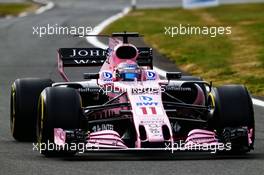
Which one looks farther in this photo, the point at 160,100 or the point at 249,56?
the point at 249,56

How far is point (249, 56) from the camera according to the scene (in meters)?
26.2

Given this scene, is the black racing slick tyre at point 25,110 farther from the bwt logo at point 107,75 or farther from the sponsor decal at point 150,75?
the sponsor decal at point 150,75

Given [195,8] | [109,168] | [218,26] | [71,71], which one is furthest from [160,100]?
[195,8]

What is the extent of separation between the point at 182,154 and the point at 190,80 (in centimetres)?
254

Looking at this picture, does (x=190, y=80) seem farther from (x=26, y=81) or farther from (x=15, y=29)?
(x=15, y=29)

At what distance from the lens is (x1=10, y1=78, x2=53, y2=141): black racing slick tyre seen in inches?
579

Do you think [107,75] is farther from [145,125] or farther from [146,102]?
[145,125]

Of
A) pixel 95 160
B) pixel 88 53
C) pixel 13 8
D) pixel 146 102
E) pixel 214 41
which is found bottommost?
pixel 95 160

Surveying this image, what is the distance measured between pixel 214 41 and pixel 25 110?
52.0 feet

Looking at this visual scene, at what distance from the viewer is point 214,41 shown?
30.1 meters

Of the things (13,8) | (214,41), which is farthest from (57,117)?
(13,8)

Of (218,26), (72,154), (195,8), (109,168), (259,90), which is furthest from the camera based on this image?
(195,8)

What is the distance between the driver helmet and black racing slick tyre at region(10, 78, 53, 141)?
3.87 feet

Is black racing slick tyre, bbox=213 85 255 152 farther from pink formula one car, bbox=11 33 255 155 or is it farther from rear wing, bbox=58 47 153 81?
rear wing, bbox=58 47 153 81
